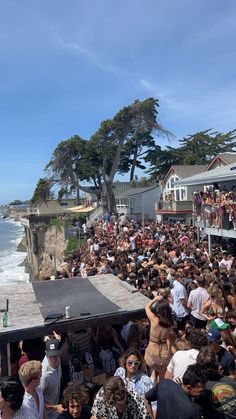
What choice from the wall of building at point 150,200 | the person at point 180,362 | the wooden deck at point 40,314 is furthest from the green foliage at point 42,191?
the person at point 180,362

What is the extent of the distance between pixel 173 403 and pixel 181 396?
0.10m

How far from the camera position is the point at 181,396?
10.7 ft

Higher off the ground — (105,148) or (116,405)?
(105,148)

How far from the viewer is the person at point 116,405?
319cm

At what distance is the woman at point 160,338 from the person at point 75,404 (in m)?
1.62

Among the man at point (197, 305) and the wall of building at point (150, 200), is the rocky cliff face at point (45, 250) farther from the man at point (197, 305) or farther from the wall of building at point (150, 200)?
the man at point (197, 305)

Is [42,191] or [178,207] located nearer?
[178,207]

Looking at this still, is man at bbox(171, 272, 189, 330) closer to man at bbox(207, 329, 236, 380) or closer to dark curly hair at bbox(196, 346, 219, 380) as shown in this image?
man at bbox(207, 329, 236, 380)

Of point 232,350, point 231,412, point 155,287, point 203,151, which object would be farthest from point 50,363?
point 203,151

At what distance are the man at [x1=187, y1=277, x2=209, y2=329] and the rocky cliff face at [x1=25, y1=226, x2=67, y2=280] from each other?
88.2 ft

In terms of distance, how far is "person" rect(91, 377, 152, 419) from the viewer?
126 inches

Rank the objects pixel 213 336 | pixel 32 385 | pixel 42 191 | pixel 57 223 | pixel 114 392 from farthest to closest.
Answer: pixel 42 191, pixel 57 223, pixel 213 336, pixel 32 385, pixel 114 392

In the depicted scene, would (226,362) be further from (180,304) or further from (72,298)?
(72,298)

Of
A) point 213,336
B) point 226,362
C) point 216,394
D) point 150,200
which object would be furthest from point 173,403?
point 150,200
